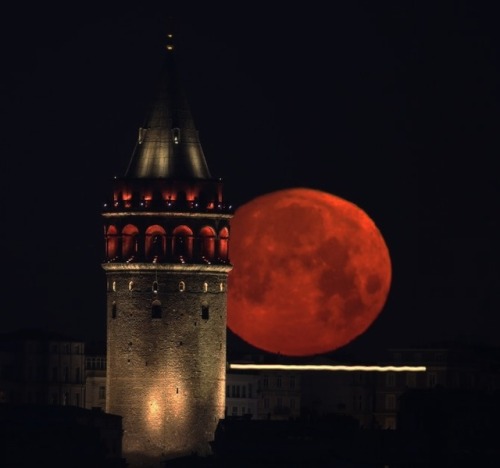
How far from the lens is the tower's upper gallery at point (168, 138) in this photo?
600 ft

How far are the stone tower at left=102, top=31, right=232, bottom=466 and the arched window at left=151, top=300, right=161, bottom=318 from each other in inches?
1.6

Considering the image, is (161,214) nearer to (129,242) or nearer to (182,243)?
(182,243)

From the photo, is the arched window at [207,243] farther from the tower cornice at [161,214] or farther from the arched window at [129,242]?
the arched window at [129,242]

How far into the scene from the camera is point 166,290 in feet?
596

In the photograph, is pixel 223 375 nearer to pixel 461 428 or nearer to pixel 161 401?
pixel 161 401

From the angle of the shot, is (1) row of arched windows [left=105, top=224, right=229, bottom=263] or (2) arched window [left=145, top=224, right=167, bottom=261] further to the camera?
(1) row of arched windows [left=105, top=224, right=229, bottom=263]

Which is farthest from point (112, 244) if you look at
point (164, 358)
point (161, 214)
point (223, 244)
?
point (164, 358)

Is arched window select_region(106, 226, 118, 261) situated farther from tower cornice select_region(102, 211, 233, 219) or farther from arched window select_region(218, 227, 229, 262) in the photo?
arched window select_region(218, 227, 229, 262)

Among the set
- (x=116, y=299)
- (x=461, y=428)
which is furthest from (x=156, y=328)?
(x=461, y=428)

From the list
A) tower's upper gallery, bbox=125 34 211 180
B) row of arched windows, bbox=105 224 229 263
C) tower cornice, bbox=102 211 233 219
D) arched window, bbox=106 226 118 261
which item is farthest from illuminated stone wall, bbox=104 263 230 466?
tower's upper gallery, bbox=125 34 211 180

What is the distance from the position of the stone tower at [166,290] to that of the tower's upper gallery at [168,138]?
41 millimetres

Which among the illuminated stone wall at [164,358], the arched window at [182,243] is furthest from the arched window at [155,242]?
the illuminated stone wall at [164,358]

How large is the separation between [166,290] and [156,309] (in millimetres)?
898

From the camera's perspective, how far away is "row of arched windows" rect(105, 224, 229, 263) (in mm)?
182125
